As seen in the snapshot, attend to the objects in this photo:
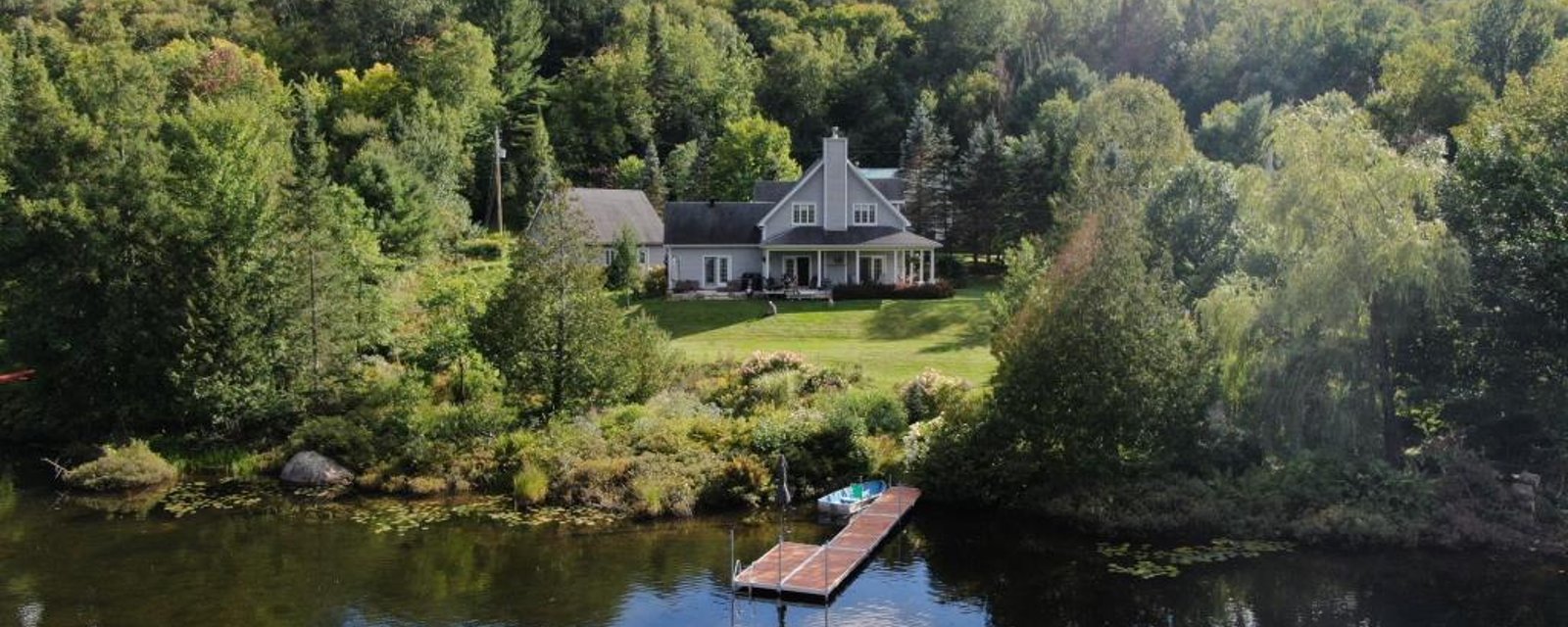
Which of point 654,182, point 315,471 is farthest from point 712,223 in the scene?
point 315,471

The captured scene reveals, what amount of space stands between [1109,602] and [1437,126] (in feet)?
145

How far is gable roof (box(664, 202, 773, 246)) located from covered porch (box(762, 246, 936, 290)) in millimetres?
1533

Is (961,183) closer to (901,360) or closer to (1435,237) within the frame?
(901,360)

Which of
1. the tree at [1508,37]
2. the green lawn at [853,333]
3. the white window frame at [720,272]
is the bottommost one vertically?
the green lawn at [853,333]

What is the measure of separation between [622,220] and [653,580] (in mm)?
36060

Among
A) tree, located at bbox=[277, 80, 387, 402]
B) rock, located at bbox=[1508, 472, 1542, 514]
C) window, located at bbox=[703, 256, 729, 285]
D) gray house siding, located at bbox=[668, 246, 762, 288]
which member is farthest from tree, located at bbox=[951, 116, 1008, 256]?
rock, located at bbox=[1508, 472, 1542, 514]

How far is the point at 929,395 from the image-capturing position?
2828 cm

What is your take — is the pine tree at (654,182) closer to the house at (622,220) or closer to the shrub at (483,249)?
the house at (622,220)

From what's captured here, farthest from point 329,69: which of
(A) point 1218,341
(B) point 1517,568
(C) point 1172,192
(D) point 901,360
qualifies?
(B) point 1517,568

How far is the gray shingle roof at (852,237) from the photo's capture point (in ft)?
156

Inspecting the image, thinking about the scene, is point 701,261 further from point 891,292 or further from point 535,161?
point 535,161

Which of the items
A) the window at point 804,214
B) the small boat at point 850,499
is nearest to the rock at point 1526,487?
the small boat at point 850,499

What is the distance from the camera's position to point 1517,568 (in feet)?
64.2

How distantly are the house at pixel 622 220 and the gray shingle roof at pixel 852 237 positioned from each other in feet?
22.0
